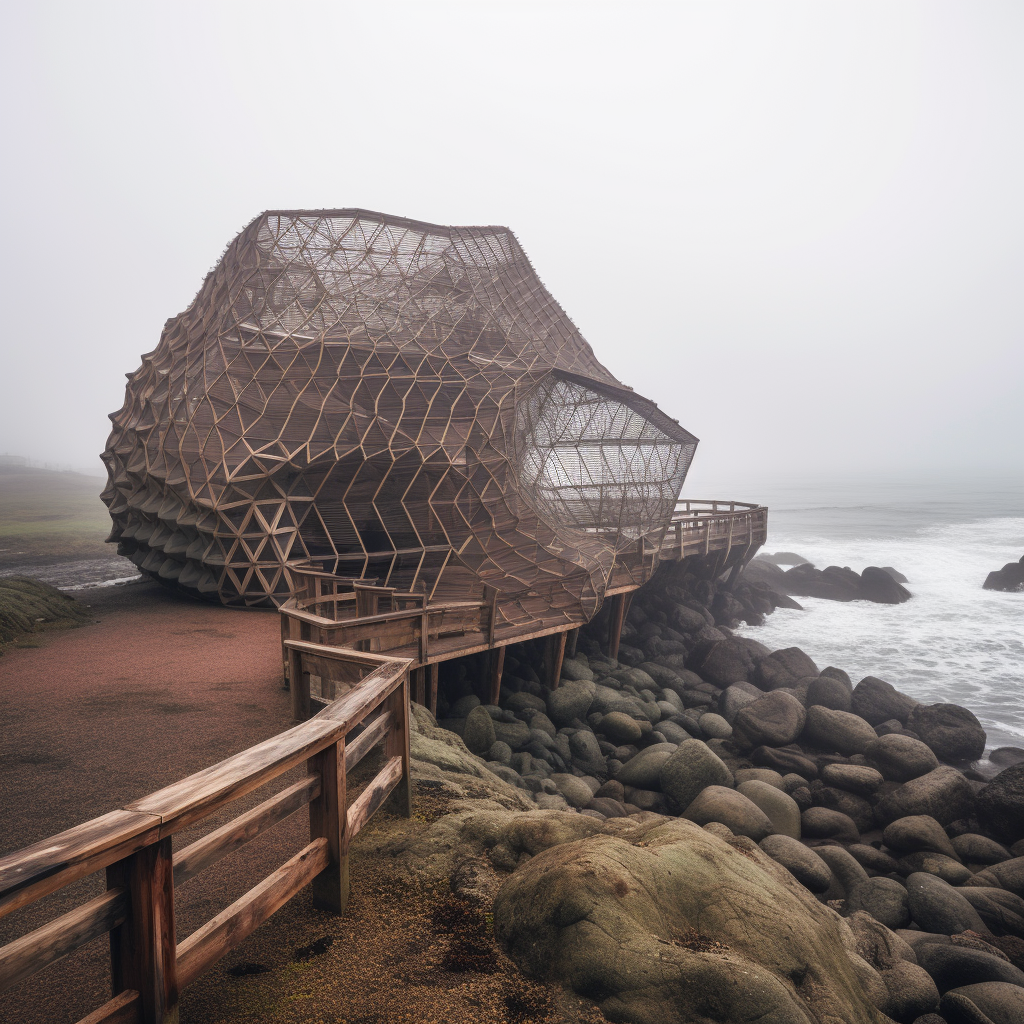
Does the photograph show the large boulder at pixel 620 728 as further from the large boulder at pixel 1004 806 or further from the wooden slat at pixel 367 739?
the wooden slat at pixel 367 739

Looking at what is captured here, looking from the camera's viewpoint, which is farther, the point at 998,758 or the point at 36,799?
the point at 998,758

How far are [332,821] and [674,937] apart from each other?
1911 mm

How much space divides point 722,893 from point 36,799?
16.1 feet

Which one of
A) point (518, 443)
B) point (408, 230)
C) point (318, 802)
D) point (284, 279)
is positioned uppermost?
point (408, 230)

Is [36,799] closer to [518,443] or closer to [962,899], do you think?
[962,899]

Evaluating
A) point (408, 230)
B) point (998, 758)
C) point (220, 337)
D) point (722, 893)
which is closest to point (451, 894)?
point (722, 893)

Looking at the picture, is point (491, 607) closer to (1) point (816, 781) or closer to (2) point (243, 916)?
(1) point (816, 781)

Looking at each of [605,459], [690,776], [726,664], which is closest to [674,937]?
[690,776]

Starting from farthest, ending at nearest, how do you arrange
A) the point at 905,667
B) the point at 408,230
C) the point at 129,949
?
the point at 905,667, the point at 408,230, the point at 129,949

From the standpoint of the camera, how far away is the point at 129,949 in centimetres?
206

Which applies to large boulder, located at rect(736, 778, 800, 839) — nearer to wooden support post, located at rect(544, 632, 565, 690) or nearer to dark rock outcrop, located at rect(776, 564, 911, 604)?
wooden support post, located at rect(544, 632, 565, 690)

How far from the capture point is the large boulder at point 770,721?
503 inches

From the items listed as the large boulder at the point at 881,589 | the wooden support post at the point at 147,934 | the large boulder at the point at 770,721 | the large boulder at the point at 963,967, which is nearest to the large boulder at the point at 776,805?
the large boulder at the point at 770,721

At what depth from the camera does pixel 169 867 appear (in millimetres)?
2080
